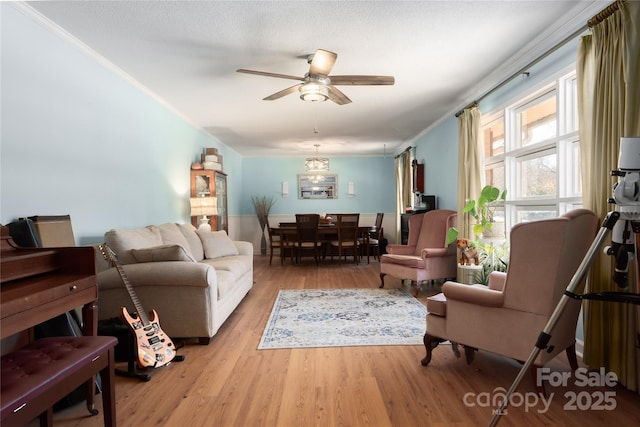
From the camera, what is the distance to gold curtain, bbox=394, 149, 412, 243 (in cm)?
687

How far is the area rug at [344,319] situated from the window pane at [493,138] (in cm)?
200

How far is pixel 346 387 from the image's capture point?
2.01 m

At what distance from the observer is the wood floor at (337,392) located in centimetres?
170

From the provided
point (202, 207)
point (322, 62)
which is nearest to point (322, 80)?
point (322, 62)

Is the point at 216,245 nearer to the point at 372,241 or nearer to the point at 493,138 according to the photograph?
the point at 372,241

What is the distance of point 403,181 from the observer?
7223mm

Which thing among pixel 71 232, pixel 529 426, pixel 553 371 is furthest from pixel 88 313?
pixel 553 371

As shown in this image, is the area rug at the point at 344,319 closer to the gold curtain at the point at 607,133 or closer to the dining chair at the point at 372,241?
the gold curtain at the point at 607,133

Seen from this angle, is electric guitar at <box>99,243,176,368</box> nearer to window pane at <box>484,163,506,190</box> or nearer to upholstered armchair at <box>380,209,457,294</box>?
upholstered armchair at <box>380,209,457,294</box>

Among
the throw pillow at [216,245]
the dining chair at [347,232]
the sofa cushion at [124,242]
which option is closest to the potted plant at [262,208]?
the dining chair at [347,232]

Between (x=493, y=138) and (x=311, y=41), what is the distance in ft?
8.41

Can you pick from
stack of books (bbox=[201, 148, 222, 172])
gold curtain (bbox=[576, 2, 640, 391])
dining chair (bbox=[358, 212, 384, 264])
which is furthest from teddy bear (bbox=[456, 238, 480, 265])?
stack of books (bbox=[201, 148, 222, 172])

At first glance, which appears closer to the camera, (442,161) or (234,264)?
(234,264)

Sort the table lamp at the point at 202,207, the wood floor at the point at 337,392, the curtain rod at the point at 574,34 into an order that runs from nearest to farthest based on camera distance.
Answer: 1. the wood floor at the point at 337,392
2. the curtain rod at the point at 574,34
3. the table lamp at the point at 202,207
